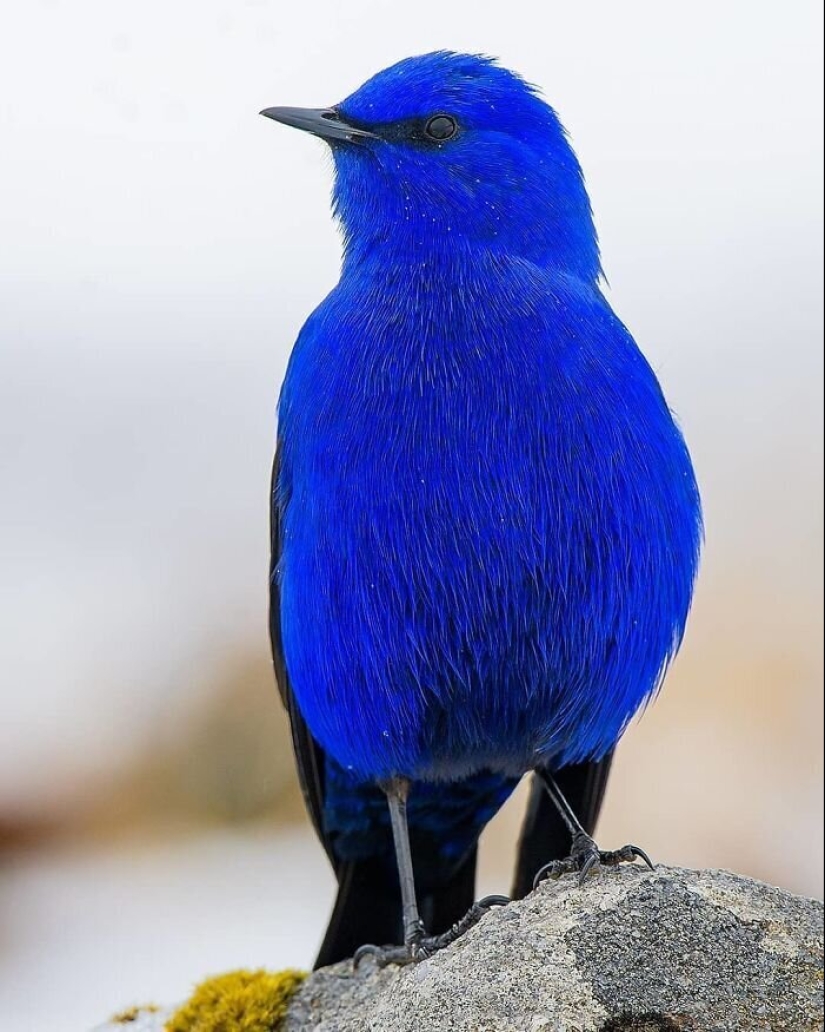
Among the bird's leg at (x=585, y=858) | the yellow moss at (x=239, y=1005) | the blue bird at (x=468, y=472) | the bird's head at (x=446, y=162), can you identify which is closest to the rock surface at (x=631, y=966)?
the bird's leg at (x=585, y=858)

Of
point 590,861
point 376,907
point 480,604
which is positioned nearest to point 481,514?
point 480,604

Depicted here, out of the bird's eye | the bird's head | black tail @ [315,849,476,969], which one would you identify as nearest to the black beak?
the bird's head

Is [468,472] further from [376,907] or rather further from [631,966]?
[376,907]

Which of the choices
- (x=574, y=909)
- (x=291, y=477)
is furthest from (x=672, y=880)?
(x=291, y=477)

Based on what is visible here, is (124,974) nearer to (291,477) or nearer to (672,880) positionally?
(291,477)

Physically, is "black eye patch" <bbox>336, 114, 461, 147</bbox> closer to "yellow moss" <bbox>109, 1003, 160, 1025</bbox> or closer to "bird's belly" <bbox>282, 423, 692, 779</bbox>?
"bird's belly" <bbox>282, 423, 692, 779</bbox>
